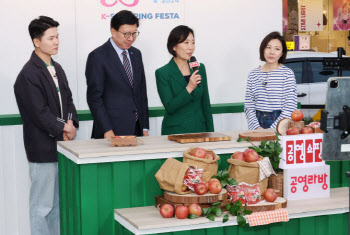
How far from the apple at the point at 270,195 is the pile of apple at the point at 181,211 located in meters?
0.42

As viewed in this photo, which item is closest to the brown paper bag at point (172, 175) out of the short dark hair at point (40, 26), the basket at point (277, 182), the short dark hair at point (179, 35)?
the basket at point (277, 182)

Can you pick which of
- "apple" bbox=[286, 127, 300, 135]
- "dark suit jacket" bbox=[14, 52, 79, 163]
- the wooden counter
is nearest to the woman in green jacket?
"dark suit jacket" bbox=[14, 52, 79, 163]

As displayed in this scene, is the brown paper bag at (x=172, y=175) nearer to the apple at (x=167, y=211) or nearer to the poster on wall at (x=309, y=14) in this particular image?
the apple at (x=167, y=211)

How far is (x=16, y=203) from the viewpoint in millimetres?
5340

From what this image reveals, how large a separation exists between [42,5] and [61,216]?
7.48 ft

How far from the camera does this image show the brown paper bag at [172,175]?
3.36 meters

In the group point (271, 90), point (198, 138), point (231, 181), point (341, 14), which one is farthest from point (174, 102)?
point (341, 14)

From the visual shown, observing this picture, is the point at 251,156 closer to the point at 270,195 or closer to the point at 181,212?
the point at 270,195

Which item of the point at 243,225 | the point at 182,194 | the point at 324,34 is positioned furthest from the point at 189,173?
the point at 324,34

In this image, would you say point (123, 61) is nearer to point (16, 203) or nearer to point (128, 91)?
point (128, 91)

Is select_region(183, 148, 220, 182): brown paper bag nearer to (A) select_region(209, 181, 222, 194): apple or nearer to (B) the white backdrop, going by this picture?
(A) select_region(209, 181, 222, 194): apple

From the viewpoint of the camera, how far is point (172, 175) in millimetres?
3416

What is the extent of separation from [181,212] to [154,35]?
3230 millimetres

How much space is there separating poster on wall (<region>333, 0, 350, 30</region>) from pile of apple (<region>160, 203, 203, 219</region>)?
15224 mm
